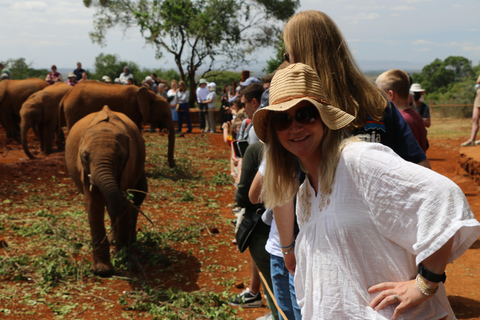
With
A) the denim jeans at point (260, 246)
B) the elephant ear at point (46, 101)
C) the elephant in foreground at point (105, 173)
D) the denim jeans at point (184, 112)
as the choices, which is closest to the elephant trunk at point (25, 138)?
the elephant ear at point (46, 101)

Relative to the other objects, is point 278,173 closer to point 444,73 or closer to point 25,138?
point 25,138

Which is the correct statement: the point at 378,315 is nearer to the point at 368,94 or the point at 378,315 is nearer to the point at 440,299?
the point at 440,299

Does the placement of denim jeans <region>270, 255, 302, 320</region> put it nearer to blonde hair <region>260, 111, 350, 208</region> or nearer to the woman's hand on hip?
blonde hair <region>260, 111, 350, 208</region>

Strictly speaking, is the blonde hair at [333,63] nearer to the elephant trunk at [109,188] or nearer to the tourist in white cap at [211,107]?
the elephant trunk at [109,188]

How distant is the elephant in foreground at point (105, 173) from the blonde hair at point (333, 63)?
3816 millimetres

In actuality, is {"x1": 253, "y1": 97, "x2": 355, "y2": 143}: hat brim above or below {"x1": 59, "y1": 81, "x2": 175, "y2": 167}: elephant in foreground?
above

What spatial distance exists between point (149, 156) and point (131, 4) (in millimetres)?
19331

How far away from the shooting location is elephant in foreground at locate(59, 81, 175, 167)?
11.8 meters

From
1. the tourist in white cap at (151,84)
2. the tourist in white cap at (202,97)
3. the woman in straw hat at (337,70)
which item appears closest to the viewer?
the woman in straw hat at (337,70)

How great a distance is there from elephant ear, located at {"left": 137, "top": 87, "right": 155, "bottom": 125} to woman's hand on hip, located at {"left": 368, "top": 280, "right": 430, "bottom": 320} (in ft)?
37.6

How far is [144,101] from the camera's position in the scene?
12.6 m

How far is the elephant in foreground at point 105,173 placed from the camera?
5.76m

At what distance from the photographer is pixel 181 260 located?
6699 millimetres

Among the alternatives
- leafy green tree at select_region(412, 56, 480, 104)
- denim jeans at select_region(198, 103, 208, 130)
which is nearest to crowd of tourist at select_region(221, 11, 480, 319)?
denim jeans at select_region(198, 103, 208, 130)
